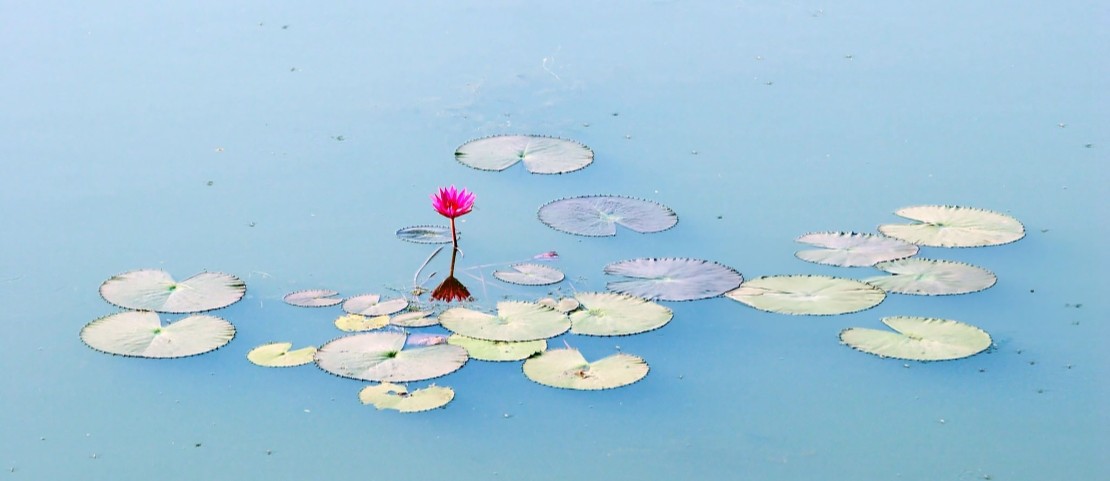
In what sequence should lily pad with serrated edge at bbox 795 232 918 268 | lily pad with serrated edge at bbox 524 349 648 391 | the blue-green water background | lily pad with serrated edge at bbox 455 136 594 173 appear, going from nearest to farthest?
the blue-green water background, lily pad with serrated edge at bbox 524 349 648 391, lily pad with serrated edge at bbox 795 232 918 268, lily pad with serrated edge at bbox 455 136 594 173

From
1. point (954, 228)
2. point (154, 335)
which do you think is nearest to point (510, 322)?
point (154, 335)

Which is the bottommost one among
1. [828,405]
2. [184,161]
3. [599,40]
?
[828,405]

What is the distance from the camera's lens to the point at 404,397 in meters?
2.81

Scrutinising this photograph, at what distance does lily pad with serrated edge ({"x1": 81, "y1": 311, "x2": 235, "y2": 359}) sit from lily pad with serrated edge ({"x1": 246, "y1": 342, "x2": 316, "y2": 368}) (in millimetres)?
100

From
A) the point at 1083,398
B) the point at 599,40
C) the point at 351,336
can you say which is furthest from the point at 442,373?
the point at 599,40

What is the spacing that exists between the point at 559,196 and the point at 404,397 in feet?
3.69

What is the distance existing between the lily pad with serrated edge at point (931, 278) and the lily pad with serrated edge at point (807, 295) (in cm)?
7

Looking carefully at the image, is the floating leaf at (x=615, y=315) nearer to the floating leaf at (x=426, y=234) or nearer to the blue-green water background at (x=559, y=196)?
the blue-green water background at (x=559, y=196)

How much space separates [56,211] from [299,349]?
1164 millimetres

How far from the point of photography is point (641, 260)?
3363 mm

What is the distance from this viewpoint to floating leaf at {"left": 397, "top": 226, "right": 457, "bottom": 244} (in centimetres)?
349

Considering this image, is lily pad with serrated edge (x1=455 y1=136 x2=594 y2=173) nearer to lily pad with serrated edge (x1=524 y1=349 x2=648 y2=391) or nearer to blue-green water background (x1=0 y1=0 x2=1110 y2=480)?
blue-green water background (x1=0 y1=0 x2=1110 y2=480)

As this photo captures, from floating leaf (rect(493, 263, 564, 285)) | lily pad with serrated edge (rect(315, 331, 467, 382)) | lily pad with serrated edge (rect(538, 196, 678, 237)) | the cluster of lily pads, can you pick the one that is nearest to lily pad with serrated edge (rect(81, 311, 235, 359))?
the cluster of lily pads

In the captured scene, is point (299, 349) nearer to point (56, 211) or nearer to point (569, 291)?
point (569, 291)
